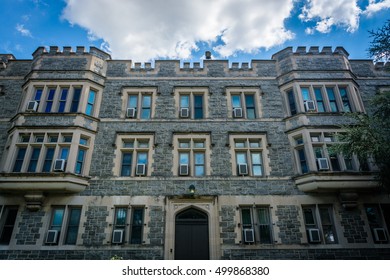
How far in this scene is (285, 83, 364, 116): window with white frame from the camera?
496 inches

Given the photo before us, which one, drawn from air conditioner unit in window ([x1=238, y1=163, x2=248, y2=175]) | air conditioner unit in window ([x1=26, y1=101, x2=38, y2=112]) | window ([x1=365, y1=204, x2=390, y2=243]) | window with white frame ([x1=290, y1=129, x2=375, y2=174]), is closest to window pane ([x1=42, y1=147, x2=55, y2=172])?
air conditioner unit in window ([x1=26, y1=101, x2=38, y2=112])

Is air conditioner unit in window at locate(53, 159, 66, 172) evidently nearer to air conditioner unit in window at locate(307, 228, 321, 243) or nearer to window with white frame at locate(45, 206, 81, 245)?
window with white frame at locate(45, 206, 81, 245)

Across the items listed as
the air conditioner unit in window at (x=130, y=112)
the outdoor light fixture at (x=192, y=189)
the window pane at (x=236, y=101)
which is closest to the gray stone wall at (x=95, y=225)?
the outdoor light fixture at (x=192, y=189)

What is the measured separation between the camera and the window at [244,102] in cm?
1309

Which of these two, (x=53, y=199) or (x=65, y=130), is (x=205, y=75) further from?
(x=53, y=199)

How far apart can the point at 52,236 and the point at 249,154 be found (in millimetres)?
9242

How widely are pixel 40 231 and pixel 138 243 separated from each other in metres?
4.04

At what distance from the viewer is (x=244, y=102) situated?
44.0 feet

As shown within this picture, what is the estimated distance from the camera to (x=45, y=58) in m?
13.8

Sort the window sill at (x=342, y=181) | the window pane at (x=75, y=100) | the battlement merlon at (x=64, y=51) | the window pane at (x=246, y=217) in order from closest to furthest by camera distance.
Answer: the window sill at (x=342, y=181), the window pane at (x=246, y=217), the window pane at (x=75, y=100), the battlement merlon at (x=64, y=51)

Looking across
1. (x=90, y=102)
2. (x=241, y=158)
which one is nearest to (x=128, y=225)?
(x=241, y=158)

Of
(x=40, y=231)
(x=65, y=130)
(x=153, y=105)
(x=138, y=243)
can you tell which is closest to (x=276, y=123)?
(x=153, y=105)

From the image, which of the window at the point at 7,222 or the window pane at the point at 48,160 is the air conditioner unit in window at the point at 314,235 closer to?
the window pane at the point at 48,160

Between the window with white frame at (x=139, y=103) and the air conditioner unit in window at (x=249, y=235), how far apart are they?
7.15 meters
